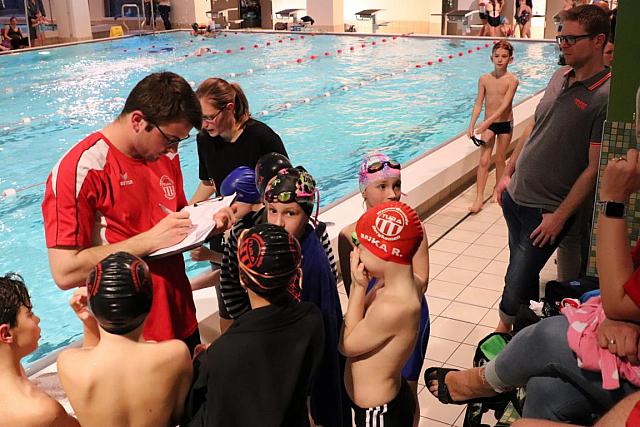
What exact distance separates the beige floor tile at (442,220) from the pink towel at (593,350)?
137 inches

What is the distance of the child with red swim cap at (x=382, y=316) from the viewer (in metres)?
2.05

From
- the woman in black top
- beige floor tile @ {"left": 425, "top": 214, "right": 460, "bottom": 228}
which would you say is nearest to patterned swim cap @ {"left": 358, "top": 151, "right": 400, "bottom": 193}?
the woman in black top

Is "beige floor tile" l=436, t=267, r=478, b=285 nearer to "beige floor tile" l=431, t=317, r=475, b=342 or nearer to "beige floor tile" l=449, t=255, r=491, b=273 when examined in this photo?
"beige floor tile" l=449, t=255, r=491, b=273

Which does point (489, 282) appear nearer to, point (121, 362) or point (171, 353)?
point (171, 353)

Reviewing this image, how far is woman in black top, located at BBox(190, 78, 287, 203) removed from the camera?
2990 mm

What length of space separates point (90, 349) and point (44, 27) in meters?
19.6

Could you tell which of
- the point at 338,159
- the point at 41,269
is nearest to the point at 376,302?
the point at 41,269

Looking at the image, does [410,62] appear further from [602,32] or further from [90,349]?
[90,349]

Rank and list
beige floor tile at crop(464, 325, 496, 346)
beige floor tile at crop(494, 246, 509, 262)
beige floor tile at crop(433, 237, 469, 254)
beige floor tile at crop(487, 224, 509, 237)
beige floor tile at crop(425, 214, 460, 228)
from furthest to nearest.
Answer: beige floor tile at crop(425, 214, 460, 228) < beige floor tile at crop(487, 224, 509, 237) < beige floor tile at crop(433, 237, 469, 254) < beige floor tile at crop(494, 246, 509, 262) < beige floor tile at crop(464, 325, 496, 346)

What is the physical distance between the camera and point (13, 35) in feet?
57.1

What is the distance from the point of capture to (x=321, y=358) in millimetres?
1877

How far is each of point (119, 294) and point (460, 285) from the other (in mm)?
3189

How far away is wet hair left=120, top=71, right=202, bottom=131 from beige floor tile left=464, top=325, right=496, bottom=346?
2.32m

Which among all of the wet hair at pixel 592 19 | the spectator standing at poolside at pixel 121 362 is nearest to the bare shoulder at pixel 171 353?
the spectator standing at poolside at pixel 121 362
